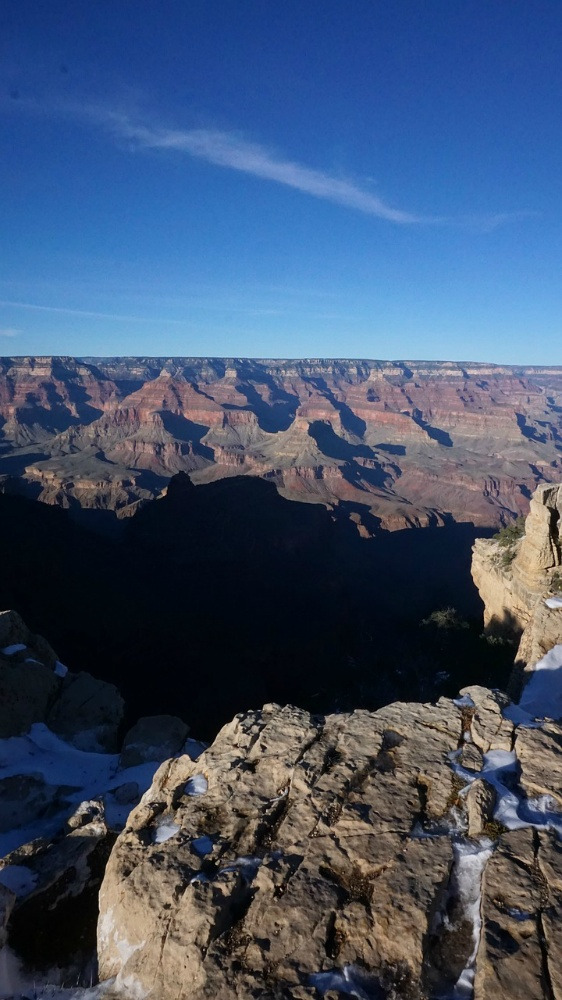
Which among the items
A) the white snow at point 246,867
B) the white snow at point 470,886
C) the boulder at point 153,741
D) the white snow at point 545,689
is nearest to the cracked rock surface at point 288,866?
the white snow at point 246,867

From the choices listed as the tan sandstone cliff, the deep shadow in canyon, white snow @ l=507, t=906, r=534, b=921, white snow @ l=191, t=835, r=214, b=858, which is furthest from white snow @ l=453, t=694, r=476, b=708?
the deep shadow in canyon

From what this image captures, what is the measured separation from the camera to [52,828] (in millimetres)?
17312

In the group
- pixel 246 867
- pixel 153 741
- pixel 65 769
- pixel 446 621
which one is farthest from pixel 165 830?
pixel 446 621

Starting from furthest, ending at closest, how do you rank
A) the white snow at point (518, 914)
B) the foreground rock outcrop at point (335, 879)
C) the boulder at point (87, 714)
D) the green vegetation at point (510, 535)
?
the green vegetation at point (510, 535), the boulder at point (87, 714), the white snow at point (518, 914), the foreground rock outcrop at point (335, 879)

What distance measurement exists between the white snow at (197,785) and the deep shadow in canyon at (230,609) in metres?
22.1

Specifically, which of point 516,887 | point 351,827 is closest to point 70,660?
point 351,827

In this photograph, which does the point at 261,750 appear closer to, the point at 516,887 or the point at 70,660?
the point at 516,887

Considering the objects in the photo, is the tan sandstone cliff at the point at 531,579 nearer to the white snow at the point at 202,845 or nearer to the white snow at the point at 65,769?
the white snow at the point at 202,845

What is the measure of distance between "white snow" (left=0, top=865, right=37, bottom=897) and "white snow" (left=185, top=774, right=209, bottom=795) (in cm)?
462

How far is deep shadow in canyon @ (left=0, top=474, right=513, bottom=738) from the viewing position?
4147cm

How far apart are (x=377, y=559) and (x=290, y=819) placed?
8685 cm

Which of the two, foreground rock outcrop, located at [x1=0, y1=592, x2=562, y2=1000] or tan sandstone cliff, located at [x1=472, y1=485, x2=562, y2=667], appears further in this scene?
tan sandstone cliff, located at [x1=472, y1=485, x2=562, y2=667]

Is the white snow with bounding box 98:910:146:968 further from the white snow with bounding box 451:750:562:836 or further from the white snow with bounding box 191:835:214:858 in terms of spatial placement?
the white snow with bounding box 451:750:562:836

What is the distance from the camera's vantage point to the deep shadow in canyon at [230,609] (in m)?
41.5
